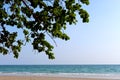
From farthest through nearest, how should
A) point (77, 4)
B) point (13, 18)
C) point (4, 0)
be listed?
point (13, 18), point (4, 0), point (77, 4)

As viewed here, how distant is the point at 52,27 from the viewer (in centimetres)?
669

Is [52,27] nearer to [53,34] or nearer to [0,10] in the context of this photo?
[53,34]

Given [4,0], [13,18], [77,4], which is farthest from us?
[13,18]

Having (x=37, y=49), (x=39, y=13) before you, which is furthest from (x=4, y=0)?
(x=37, y=49)

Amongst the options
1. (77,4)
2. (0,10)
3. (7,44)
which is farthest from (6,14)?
(77,4)

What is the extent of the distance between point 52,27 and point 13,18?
1.19 m

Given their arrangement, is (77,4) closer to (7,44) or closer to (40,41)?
(40,41)

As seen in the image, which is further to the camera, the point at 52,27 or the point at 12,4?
the point at 12,4

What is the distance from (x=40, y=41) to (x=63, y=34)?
54 cm

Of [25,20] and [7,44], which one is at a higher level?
[25,20]

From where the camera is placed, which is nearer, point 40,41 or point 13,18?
point 40,41

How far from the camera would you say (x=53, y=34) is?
675 centimetres

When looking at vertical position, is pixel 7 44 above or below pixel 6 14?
below

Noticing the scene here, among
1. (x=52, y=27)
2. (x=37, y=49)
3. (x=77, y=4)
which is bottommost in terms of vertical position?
(x=37, y=49)
